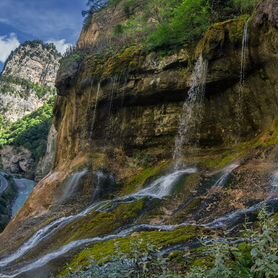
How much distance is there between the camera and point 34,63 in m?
175

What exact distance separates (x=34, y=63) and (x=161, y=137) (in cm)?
15899

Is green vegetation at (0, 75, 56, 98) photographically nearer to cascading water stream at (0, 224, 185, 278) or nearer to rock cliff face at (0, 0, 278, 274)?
rock cliff face at (0, 0, 278, 274)

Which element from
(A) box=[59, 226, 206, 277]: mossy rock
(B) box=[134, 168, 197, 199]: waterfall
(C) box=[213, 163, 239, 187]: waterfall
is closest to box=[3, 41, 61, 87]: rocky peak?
(B) box=[134, 168, 197, 199]: waterfall

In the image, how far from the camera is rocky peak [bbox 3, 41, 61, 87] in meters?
174

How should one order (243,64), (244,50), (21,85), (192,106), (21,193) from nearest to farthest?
(244,50) < (243,64) < (192,106) < (21,193) < (21,85)

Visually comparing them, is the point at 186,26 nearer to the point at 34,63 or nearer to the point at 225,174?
the point at 225,174

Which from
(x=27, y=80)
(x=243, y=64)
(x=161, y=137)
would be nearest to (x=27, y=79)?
(x=27, y=80)

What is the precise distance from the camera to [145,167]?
22906 millimetres

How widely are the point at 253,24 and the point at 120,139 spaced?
9450 mm

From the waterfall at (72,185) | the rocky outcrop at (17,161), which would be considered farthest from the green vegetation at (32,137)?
the waterfall at (72,185)

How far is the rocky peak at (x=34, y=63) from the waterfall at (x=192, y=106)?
157282 mm

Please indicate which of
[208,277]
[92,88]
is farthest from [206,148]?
[208,277]

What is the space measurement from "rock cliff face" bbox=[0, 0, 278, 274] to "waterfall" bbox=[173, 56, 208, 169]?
0.80 feet

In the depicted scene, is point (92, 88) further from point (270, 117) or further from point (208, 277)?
point (208, 277)
